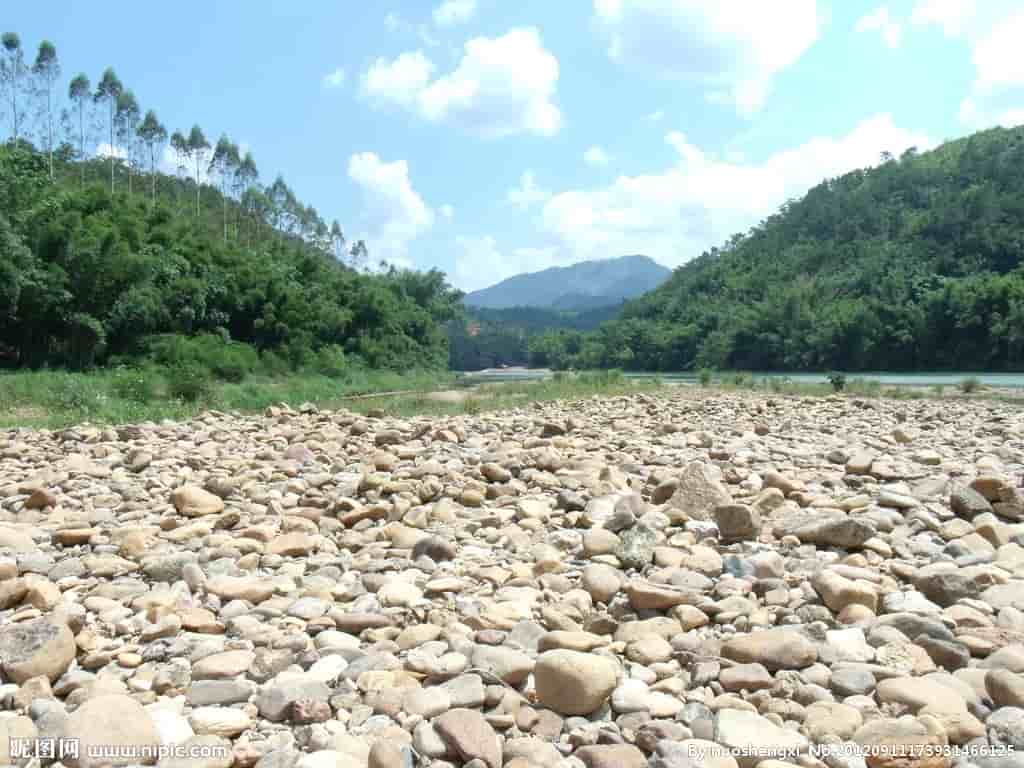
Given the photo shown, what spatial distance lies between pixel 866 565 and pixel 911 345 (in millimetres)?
46652

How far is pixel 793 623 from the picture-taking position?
300 centimetres

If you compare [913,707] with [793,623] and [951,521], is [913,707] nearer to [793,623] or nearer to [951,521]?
[793,623]

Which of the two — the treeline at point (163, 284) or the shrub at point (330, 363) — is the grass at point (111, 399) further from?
the shrub at point (330, 363)

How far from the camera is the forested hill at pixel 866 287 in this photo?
4331cm

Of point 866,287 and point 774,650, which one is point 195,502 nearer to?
point 774,650

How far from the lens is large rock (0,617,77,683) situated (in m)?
2.52

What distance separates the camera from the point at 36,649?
2580 mm

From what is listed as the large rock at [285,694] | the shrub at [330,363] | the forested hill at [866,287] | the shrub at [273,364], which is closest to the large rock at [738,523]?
the large rock at [285,694]

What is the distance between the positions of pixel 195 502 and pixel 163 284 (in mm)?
25660

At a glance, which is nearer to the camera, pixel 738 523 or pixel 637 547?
pixel 637 547

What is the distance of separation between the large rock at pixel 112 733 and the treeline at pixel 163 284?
21.5 meters

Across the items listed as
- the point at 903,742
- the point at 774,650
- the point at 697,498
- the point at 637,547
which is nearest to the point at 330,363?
the point at 697,498

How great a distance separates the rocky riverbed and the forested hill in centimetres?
4094

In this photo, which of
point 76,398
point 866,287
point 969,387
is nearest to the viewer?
point 76,398
